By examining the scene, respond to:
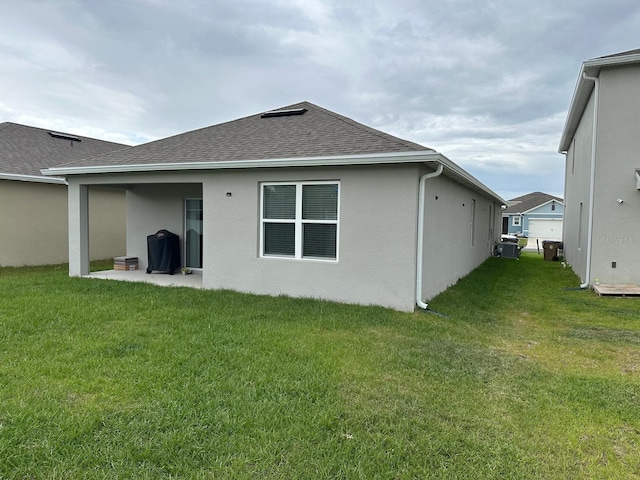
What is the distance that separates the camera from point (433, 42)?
40.8ft

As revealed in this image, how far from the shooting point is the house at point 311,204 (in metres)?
6.73

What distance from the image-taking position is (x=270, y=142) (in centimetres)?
848

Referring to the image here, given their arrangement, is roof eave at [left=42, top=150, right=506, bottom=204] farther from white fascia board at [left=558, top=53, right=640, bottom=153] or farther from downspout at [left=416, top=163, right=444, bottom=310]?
white fascia board at [left=558, top=53, right=640, bottom=153]

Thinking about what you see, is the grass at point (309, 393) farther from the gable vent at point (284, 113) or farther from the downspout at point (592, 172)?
the gable vent at point (284, 113)

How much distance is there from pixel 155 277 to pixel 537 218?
1901 inches

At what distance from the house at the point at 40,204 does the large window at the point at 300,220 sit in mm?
8435

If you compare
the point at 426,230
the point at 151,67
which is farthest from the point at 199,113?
the point at 426,230

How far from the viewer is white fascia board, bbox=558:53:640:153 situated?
28.7ft

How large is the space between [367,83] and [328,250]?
10.2m

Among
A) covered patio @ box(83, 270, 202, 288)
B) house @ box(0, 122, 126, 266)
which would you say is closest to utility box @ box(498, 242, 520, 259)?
covered patio @ box(83, 270, 202, 288)

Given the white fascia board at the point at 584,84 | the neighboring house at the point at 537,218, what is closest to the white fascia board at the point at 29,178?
the white fascia board at the point at 584,84

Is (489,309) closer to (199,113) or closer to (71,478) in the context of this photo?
(71,478)

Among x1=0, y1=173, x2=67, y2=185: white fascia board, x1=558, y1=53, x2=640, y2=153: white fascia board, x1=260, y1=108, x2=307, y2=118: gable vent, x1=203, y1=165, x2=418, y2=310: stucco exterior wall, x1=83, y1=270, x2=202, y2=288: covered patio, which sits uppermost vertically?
x1=558, y1=53, x2=640, y2=153: white fascia board

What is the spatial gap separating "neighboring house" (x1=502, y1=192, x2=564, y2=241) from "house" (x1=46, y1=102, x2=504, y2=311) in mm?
40527
